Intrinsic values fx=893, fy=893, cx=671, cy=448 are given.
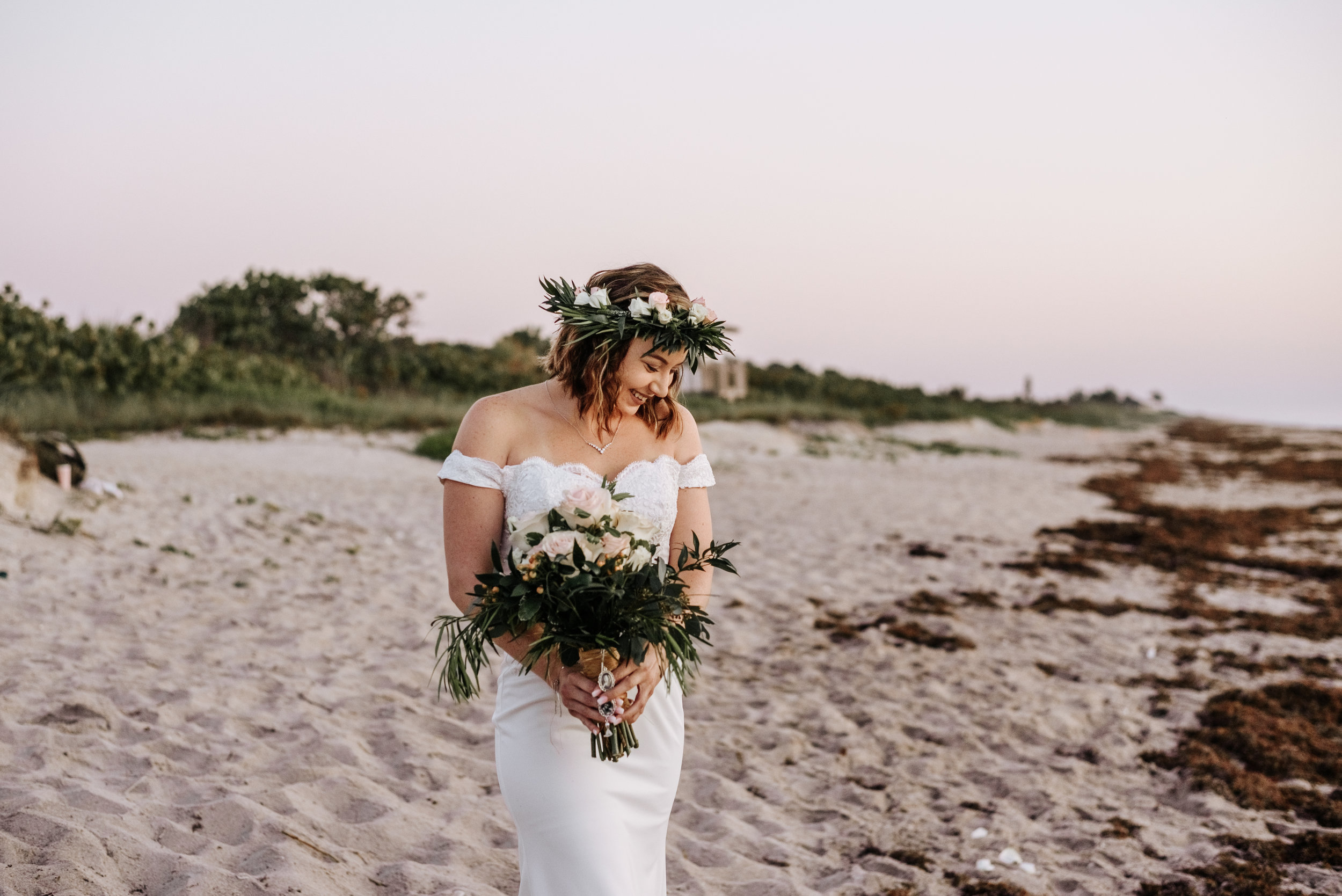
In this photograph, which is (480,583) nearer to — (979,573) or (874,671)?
(874,671)

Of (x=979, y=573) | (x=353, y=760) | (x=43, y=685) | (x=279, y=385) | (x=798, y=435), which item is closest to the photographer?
(x=353, y=760)

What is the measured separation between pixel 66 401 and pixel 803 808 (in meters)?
16.2

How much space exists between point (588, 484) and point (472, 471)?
1.14 feet

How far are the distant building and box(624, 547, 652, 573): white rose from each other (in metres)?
30.2

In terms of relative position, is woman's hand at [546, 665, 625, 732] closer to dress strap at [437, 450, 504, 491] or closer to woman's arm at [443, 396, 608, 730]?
woman's arm at [443, 396, 608, 730]

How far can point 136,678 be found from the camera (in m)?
5.15

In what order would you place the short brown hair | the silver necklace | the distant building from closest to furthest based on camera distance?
the short brown hair < the silver necklace < the distant building

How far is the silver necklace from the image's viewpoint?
286 cm

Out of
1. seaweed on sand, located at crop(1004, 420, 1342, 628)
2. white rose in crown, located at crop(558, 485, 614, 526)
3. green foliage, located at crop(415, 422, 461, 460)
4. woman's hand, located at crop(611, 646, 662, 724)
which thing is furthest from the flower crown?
green foliage, located at crop(415, 422, 461, 460)

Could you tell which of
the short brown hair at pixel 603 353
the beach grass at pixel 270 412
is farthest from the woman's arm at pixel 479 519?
the beach grass at pixel 270 412

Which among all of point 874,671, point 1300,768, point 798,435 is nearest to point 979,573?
point 874,671

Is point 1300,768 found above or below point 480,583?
below

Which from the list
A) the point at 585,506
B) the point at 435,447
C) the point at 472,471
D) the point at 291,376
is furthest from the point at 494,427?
the point at 291,376

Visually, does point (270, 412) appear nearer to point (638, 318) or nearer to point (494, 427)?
point (494, 427)
